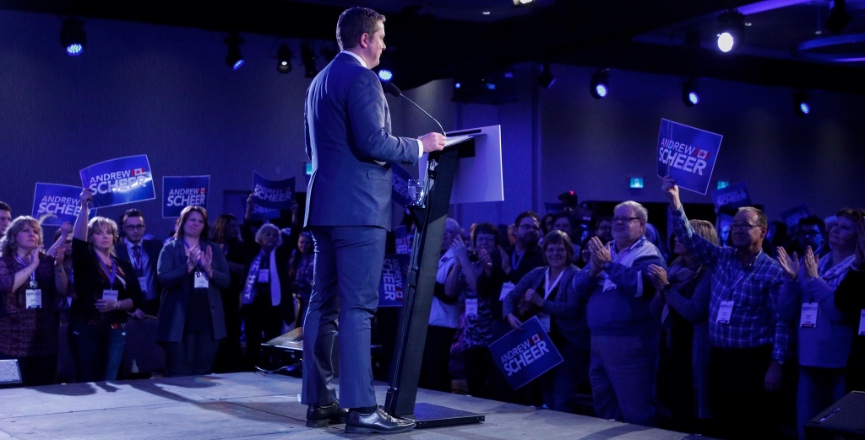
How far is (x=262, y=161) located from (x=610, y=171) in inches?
200

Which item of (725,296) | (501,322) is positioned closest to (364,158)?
(725,296)

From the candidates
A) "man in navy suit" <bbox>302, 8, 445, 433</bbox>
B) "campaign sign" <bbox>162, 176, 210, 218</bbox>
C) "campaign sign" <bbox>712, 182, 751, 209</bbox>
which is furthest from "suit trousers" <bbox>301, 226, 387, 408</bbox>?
"campaign sign" <bbox>712, 182, 751, 209</bbox>

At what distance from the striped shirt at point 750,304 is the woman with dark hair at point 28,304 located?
3721 millimetres

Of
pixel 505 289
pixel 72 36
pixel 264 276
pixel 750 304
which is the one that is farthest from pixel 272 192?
pixel 750 304

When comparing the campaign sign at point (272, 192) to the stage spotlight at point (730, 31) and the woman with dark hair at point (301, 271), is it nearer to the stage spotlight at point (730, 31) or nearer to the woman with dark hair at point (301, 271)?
the woman with dark hair at point (301, 271)

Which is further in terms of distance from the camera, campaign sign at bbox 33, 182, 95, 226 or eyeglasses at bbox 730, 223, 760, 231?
campaign sign at bbox 33, 182, 95, 226

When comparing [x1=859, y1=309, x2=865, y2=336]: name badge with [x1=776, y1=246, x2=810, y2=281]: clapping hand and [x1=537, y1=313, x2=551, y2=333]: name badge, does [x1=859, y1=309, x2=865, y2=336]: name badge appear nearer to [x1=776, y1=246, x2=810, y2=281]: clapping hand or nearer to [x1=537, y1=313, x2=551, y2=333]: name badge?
[x1=776, y1=246, x2=810, y2=281]: clapping hand

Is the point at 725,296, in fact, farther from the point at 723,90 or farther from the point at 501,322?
the point at 723,90

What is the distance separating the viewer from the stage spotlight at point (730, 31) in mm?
9695

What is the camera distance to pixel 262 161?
41.3 feet

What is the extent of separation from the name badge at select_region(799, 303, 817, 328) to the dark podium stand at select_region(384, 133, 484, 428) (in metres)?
2.16

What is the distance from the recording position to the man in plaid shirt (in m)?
4.75

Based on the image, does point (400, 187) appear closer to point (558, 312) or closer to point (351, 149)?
point (558, 312)

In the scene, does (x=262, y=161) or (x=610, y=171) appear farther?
(x=610, y=171)
